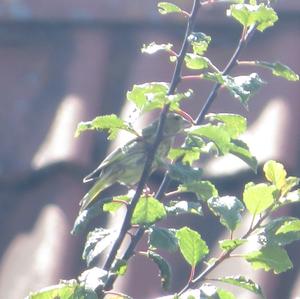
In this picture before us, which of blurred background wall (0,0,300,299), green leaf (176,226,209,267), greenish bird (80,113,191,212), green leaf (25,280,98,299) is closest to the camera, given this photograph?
green leaf (25,280,98,299)

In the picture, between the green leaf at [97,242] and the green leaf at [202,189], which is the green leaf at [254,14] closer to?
the green leaf at [202,189]

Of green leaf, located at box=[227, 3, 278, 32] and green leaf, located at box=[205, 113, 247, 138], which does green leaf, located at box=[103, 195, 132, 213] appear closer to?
green leaf, located at box=[205, 113, 247, 138]

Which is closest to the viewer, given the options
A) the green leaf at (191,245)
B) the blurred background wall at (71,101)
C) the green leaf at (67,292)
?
the green leaf at (67,292)

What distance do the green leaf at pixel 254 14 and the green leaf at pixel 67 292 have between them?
42 cm

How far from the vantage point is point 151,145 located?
1.64m

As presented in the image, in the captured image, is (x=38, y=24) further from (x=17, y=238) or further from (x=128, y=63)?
(x=17, y=238)

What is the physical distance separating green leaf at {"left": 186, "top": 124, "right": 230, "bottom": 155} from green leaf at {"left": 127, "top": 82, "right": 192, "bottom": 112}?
4 cm

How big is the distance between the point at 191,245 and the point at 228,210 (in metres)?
0.07

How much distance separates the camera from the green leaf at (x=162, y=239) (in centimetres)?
159

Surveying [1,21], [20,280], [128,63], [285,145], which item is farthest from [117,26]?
[20,280]

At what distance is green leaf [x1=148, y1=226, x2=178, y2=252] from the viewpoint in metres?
1.59

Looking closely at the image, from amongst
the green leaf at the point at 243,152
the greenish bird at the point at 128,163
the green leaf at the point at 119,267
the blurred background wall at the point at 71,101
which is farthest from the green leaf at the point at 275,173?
the blurred background wall at the point at 71,101

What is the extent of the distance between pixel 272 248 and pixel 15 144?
174 cm

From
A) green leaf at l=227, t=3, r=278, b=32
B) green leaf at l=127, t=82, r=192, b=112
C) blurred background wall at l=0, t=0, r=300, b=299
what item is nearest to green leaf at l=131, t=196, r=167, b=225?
green leaf at l=127, t=82, r=192, b=112
